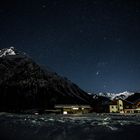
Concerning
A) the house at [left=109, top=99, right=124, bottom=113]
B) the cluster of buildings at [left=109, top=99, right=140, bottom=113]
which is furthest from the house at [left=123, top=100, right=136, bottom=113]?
the house at [left=109, top=99, right=124, bottom=113]

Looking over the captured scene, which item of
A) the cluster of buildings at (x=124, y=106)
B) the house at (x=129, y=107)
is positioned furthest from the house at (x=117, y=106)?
the house at (x=129, y=107)

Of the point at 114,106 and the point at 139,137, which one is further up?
the point at 114,106

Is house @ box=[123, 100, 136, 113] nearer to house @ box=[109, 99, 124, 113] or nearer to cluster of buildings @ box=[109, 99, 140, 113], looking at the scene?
cluster of buildings @ box=[109, 99, 140, 113]

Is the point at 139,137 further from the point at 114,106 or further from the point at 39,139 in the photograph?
the point at 114,106

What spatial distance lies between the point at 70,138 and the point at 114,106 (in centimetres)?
7253

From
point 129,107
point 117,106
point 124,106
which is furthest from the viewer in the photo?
point 117,106

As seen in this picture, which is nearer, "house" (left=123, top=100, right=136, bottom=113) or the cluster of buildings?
the cluster of buildings

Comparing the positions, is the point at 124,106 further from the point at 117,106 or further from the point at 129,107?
the point at 117,106

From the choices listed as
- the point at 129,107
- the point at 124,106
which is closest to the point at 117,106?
the point at 124,106

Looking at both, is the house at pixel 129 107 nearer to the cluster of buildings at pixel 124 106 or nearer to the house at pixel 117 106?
the cluster of buildings at pixel 124 106

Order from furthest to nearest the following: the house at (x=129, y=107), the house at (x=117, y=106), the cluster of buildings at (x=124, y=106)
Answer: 1. the house at (x=117, y=106)
2. the house at (x=129, y=107)
3. the cluster of buildings at (x=124, y=106)

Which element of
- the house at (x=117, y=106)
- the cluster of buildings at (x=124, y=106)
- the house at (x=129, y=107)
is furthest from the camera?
the house at (x=117, y=106)

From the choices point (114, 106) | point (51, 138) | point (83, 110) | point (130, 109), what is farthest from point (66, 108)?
point (51, 138)

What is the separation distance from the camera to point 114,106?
288ft
